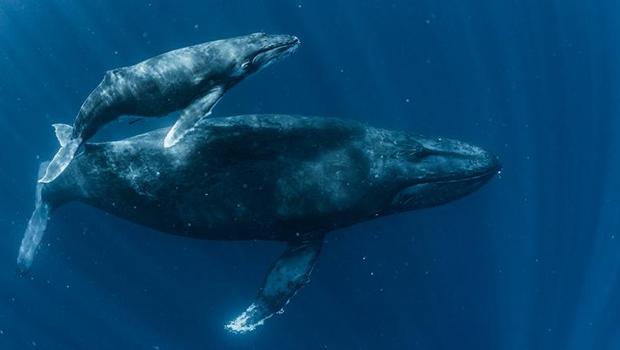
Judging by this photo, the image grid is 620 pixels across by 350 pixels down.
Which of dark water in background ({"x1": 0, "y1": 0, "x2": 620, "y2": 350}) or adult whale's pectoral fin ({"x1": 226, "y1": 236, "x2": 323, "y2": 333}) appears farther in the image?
dark water in background ({"x1": 0, "y1": 0, "x2": 620, "y2": 350})

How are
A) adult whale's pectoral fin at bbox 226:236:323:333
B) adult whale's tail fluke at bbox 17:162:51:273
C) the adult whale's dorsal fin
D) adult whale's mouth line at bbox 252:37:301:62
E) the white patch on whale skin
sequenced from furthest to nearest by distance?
adult whale's tail fluke at bbox 17:162:51:273, adult whale's pectoral fin at bbox 226:236:323:333, the white patch on whale skin, the adult whale's dorsal fin, adult whale's mouth line at bbox 252:37:301:62

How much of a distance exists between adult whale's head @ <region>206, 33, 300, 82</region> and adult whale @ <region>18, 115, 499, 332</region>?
161 centimetres

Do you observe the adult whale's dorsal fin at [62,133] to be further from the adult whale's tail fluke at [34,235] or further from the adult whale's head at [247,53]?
the adult whale's head at [247,53]

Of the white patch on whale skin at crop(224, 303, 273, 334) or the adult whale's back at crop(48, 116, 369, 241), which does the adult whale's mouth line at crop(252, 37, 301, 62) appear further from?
the white patch on whale skin at crop(224, 303, 273, 334)

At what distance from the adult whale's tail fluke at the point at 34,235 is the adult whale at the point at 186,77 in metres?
5.22

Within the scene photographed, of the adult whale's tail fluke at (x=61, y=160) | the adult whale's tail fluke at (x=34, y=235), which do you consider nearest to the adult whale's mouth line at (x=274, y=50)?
the adult whale's tail fluke at (x=61, y=160)

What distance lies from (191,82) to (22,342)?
1796cm

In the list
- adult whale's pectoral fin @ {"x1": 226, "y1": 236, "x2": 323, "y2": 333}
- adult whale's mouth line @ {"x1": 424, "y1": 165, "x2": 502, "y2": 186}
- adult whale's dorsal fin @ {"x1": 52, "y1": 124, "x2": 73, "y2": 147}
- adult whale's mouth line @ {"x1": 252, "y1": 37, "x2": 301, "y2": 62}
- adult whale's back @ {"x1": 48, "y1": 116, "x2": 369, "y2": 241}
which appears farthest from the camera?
adult whale's mouth line @ {"x1": 424, "y1": 165, "x2": 502, "y2": 186}

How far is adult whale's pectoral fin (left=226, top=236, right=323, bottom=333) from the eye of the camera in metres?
10.4

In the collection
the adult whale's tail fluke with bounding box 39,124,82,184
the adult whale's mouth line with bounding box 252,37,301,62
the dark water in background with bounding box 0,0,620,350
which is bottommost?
the dark water in background with bounding box 0,0,620,350

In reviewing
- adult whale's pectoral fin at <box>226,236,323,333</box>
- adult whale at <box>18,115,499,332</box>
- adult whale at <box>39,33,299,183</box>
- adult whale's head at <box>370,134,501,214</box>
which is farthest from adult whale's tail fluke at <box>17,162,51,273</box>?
adult whale's head at <box>370,134,501,214</box>

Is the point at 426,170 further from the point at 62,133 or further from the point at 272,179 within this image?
the point at 62,133

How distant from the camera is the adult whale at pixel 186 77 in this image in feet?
26.5

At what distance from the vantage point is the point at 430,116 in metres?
17.8
